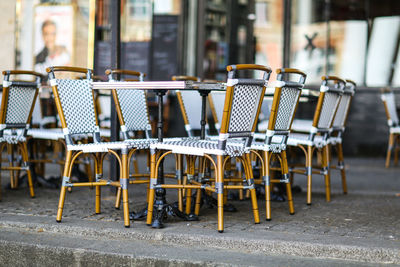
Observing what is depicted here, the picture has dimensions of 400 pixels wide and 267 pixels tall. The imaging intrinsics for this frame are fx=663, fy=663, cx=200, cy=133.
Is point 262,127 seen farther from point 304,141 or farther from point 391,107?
point 391,107

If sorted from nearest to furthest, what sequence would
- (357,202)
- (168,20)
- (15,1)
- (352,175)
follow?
(357,202), (352,175), (15,1), (168,20)

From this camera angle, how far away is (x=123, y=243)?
13.3 ft

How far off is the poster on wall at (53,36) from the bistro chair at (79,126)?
189 inches

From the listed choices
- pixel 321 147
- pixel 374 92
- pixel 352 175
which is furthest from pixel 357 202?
pixel 374 92

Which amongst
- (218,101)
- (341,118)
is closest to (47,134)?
(218,101)

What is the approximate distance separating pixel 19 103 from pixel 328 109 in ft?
8.57

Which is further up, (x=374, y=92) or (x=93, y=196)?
(x=374, y=92)

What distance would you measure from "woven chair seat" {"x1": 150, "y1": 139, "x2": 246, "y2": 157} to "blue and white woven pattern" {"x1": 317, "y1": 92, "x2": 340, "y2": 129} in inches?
52.6

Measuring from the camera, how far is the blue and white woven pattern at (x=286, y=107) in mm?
4895

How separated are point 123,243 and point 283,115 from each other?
1.64 meters

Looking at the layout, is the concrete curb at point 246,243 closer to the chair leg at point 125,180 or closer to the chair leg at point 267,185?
the chair leg at point 125,180

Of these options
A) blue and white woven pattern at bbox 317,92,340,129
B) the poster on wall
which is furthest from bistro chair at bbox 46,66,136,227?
the poster on wall

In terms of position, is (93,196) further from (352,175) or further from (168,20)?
(168,20)

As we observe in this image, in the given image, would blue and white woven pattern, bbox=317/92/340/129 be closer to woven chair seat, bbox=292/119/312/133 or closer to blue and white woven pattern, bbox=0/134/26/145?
woven chair seat, bbox=292/119/312/133
